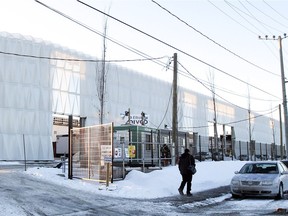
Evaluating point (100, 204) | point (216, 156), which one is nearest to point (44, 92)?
point (216, 156)

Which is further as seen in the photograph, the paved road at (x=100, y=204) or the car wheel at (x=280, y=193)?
the car wheel at (x=280, y=193)

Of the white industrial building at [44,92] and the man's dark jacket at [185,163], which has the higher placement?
the white industrial building at [44,92]

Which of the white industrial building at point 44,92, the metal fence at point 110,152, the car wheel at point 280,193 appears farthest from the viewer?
the white industrial building at point 44,92

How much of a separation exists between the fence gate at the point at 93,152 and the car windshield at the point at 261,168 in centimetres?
507

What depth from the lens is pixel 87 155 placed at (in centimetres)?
1841

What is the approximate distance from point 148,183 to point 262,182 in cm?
449

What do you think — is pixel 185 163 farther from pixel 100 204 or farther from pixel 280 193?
pixel 100 204

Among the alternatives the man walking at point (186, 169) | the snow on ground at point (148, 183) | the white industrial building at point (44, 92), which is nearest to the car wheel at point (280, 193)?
the man walking at point (186, 169)

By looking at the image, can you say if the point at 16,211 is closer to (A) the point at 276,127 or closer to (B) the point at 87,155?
(B) the point at 87,155

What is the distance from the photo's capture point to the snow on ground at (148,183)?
15320 mm

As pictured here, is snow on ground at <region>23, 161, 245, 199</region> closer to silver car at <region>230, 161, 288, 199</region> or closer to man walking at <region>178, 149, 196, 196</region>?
man walking at <region>178, 149, 196, 196</region>

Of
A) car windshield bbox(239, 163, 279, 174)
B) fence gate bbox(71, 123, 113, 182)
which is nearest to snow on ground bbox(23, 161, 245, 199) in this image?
fence gate bbox(71, 123, 113, 182)

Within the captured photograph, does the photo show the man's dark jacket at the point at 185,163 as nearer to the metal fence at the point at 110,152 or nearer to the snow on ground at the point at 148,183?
the snow on ground at the point at 148,183

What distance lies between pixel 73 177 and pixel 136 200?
591 cm
